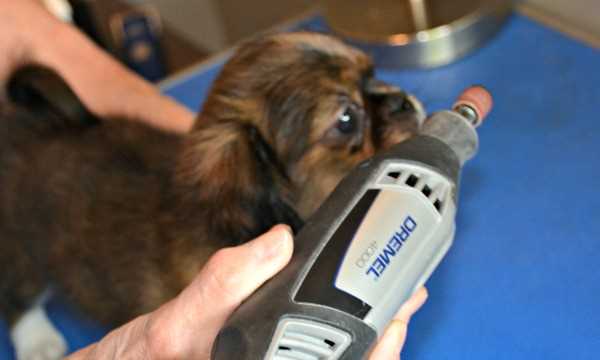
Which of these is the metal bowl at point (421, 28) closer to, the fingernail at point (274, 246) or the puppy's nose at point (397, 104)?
the puppy's nose at point (397, 104)

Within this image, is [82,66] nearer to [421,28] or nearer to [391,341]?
[421,28]

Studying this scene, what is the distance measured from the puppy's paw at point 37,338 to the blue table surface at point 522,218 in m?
0.02

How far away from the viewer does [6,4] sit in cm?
173

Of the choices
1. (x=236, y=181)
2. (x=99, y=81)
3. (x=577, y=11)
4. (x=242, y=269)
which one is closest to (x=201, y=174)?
(x=236, y=181)

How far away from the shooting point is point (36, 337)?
1432 mm

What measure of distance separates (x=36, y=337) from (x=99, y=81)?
65 centimetres

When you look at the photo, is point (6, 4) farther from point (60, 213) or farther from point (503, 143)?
point (503, 143)

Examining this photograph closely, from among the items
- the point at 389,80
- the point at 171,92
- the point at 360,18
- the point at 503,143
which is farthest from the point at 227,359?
the point at 171,92

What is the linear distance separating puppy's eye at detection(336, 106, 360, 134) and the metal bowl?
450mm

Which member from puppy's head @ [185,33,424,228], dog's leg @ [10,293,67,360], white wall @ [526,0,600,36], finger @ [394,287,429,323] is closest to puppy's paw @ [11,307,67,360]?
dog's leg @ [10,293,67,360]

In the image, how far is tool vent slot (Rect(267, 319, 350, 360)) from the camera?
0.69 metres

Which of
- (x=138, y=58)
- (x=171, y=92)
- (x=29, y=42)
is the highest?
(x=29, y=42)

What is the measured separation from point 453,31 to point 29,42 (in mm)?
988

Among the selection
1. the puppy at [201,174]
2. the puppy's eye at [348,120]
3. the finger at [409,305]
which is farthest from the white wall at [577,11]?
the finger at [409,305]
